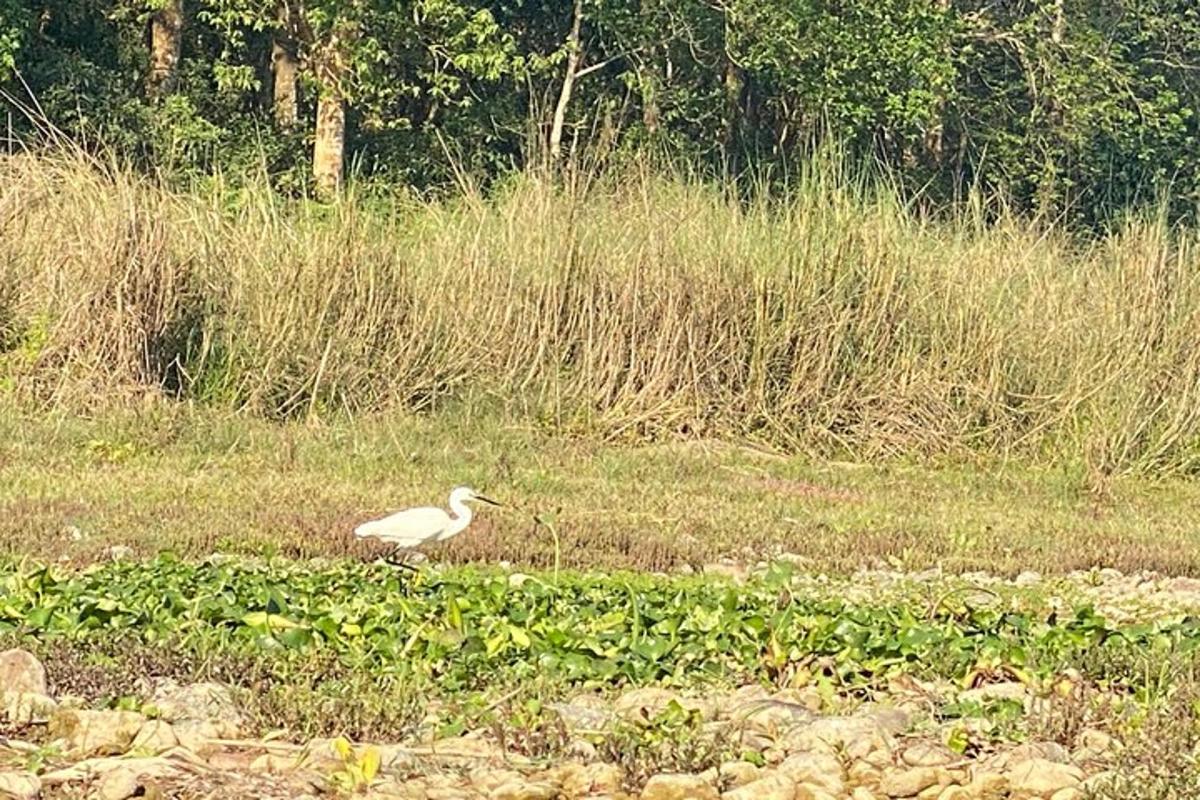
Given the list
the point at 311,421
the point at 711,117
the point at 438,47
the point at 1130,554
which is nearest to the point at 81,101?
the point at 438,47

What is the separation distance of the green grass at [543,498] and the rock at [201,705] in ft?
11.6

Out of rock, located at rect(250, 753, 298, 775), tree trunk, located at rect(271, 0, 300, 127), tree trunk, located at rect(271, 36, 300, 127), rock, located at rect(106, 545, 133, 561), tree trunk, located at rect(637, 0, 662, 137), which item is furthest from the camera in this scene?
tree trunk, located at rect(637, 0, 662, 137)

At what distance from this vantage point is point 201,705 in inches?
211

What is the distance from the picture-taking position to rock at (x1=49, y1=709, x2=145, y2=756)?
16.2 feet

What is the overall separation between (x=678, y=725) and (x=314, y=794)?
1.11m

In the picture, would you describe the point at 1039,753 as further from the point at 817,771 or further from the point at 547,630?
the point at 547,630

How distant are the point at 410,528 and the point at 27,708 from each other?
3.56 m

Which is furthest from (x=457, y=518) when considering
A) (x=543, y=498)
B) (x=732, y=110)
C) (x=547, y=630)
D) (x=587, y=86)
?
(x=587, y=86)

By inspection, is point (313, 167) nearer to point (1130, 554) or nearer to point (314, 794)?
point (1130, 554)

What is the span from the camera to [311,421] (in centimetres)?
1491

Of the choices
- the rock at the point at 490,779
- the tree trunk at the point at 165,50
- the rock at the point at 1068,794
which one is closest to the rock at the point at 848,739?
the rock at the point at 1068,794

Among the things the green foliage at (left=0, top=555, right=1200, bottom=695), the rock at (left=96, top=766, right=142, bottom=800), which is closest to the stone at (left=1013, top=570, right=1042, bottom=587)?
the green foliage at (left=0, top=555, right=1200, bottom=695)

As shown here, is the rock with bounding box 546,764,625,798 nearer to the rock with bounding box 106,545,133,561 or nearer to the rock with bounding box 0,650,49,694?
the rock with bounding box 0,650,49,694

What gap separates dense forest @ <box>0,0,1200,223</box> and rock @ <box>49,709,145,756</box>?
1696 centimetres
